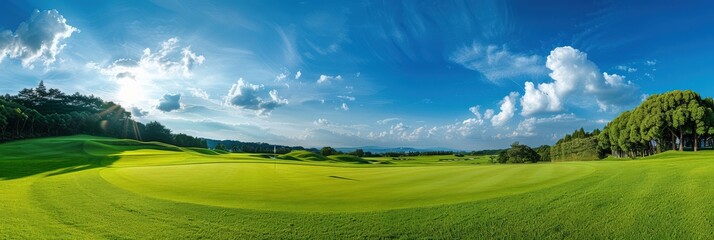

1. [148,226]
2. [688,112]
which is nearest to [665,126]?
[688,112]

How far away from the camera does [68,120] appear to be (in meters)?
90.9

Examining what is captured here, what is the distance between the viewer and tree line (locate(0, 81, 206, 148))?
7819 centimetres

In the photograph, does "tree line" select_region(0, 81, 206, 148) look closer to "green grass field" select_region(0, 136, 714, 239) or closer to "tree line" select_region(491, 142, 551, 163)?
"green grass field" select_region(0, 136, 714, 239)

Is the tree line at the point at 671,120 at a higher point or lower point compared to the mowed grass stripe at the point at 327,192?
higher

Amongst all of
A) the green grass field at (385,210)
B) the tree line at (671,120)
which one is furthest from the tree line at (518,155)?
the green grass field at (385,210)

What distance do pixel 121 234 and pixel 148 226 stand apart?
1.97 ft

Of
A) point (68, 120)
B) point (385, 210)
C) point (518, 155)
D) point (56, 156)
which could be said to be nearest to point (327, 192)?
point (385, 210)

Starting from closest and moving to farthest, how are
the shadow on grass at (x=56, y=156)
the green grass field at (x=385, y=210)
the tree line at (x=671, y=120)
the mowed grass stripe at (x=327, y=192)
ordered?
1. the green grass field at (x=385, y=210)
2. the mowed grass stripe at (x=327, y=192)
3. the shadow on grass at (x=56, y=156)
4. the tree line at (x=671, y=120)

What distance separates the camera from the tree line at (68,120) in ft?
257

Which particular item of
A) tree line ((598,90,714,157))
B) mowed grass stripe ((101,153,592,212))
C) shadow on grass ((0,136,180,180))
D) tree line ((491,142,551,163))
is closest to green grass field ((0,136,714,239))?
mowed grass stripe ((101,153,592,212))

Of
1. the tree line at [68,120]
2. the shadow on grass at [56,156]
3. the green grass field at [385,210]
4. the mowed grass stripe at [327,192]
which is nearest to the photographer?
the green grass field at [385,210]

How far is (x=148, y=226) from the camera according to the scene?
9.16 m

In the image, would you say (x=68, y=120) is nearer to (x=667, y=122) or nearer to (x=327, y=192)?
(x=327, y=192)

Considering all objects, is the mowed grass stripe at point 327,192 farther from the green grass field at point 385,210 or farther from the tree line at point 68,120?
the tree line at point 68,120
